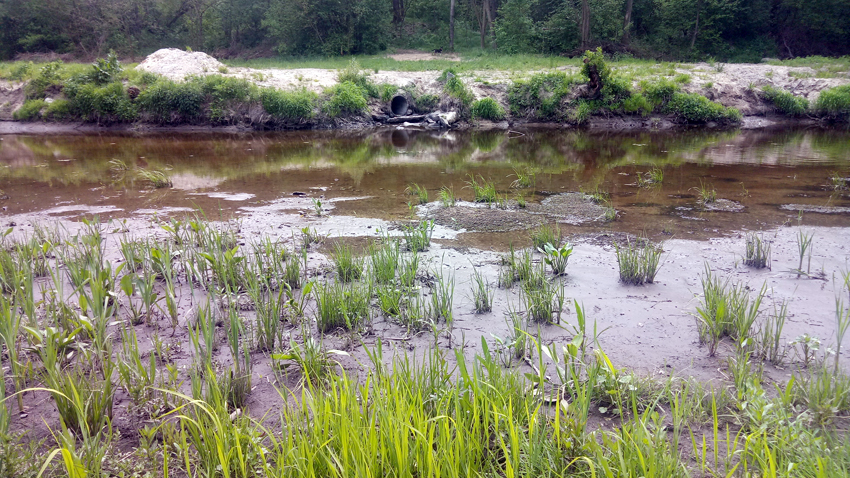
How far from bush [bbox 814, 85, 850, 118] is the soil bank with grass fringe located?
37 mm

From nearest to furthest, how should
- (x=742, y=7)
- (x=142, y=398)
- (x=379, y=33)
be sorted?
1. (x=142, y=398)
2. (x=742, y=7)
3. (x=379, y=33)

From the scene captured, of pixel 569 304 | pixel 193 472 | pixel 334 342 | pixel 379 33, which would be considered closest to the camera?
pixel 193 472

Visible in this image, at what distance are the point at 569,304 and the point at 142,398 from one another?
3.13m

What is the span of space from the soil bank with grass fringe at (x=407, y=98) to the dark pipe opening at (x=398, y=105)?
0.64 feet

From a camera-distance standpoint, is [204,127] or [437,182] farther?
[204,127]

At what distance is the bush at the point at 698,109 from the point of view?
1909 cm

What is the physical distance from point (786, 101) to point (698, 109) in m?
3.90

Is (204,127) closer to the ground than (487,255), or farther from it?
farther from it

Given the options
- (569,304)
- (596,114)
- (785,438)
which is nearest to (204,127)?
(596,114)

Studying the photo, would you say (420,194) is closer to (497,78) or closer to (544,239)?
(544,239)

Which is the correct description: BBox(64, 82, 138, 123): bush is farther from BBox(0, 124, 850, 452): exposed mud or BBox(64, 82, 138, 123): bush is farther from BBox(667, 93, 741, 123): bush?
BBox(667, 93, 741, 123): bush

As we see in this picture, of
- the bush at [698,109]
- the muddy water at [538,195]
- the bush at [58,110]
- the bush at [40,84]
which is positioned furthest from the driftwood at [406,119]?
the bush at [40,84]

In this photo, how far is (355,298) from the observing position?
13.1 ft

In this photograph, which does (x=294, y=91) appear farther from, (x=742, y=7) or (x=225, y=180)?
(x=742, y=7)
